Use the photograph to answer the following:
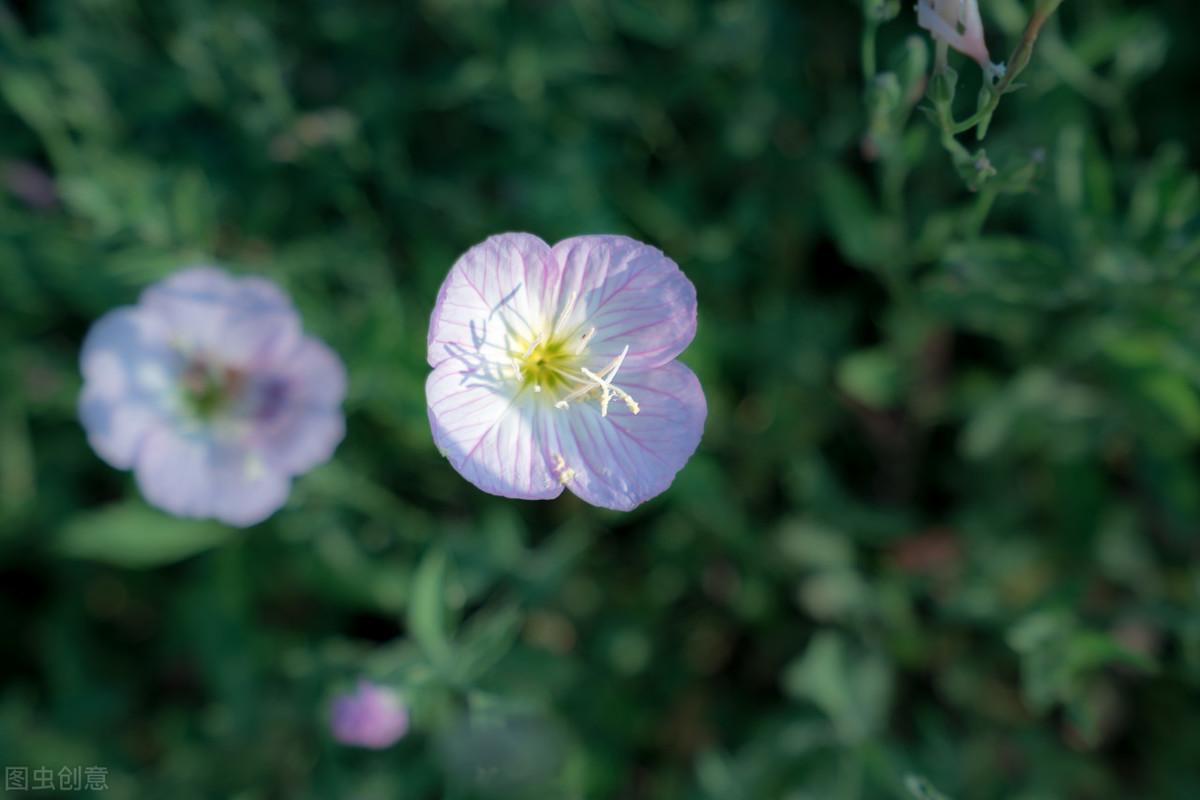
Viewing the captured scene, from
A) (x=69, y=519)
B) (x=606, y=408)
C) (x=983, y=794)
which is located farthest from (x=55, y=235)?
(x=983, y=794)

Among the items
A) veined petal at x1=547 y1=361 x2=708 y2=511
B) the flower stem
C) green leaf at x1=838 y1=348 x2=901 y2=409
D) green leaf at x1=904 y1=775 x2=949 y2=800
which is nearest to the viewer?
the flower stem

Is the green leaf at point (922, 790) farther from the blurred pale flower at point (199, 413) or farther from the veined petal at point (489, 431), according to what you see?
the blurred pale flower at point (199, 413)

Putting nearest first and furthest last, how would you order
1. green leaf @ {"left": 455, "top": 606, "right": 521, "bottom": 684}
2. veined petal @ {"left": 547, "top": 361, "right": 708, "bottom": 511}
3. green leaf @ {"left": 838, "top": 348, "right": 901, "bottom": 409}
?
veined petal @ {"left": 547, "top": 361, "right": 708, "bottom": 511}, green leaf @ {"left": 455, "top": 606, "right": 521, "bottom": 684}, green leaf @ {"left": 838, "top": 348, "right": 901, "bottom": 409}

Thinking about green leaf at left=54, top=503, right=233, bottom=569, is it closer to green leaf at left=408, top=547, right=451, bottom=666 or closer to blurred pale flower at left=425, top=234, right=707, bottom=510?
green leaf at left=408, top=547, right=451, bottom=666

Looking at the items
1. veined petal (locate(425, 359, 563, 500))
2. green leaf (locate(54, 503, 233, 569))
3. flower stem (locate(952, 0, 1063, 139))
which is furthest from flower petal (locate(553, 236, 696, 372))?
green leaf (locate(54, 503, 233, 569))

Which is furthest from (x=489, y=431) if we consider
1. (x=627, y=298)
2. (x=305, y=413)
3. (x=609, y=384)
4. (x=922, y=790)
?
(x=922, y=790)

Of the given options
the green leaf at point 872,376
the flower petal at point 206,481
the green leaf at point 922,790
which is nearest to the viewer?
the green leaf at point 922,790

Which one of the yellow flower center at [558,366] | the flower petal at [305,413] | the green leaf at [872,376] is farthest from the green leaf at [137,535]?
the green leaf at [872,376]
